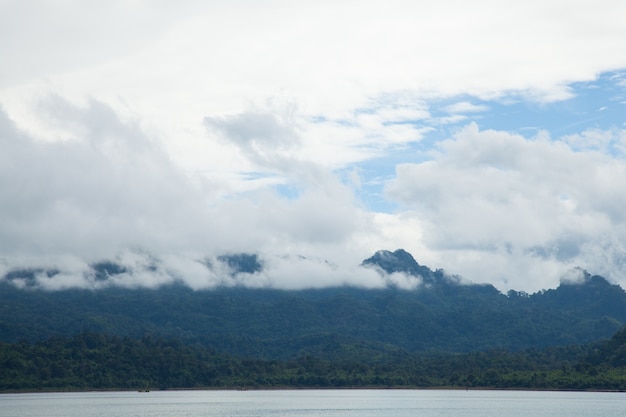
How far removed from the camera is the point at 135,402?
542 ft

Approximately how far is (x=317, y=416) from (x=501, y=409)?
1287 inches

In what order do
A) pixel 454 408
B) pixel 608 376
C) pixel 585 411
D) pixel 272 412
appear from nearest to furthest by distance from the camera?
pixel 585 411 → pixel 272 412 → pixel 454 408 → pixel 608 376

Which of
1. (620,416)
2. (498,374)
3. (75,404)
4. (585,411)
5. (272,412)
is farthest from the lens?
(498,374)

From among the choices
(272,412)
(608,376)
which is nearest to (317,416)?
(272,412)

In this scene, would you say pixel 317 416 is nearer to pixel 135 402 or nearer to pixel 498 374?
pixel 135 402

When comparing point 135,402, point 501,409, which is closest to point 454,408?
point 501,409

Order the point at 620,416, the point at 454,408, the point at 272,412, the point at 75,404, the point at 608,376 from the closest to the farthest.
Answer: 1. the point at 620,416
2. the point at 272,412
3. the point at 454,408
4. the point at 75,404
5. the point at 608,376

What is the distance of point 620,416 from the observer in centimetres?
11362

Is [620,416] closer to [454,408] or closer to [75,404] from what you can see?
[454,408]

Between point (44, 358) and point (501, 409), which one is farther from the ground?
point (44, 358)

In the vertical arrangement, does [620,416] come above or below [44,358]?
below

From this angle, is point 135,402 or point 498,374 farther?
point 498,374

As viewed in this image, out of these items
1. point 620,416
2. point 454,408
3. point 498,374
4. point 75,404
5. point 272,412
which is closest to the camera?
point 620,416

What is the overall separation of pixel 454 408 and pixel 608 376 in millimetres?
49917
